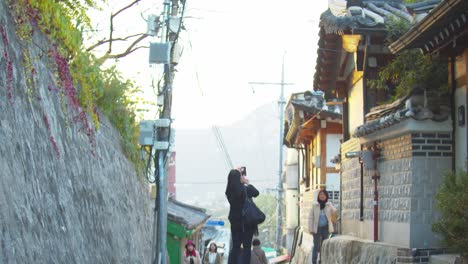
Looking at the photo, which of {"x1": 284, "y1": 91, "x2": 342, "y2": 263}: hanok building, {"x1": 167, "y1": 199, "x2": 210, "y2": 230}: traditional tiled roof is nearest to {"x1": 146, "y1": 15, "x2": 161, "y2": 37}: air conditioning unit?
{"x1": 284, "y1": 91, "x2": 342, "y2": 263}: hanok building

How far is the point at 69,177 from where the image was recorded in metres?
11.4

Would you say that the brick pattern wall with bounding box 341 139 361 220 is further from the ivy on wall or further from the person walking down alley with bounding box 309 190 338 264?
the ivy on wall

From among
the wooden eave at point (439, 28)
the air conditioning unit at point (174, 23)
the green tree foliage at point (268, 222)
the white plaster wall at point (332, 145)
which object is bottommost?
the green tree foliage at point (268, 222)

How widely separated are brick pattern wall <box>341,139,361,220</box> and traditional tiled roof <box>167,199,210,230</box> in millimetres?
10035

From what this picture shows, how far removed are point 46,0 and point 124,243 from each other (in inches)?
241

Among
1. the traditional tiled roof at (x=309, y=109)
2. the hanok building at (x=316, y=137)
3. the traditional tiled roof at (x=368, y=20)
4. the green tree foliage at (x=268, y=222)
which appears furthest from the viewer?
the green tree foliage at (x=268, y=222)

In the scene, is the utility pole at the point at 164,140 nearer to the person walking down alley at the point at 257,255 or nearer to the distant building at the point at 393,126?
the person walking down alley at the point at 257,255

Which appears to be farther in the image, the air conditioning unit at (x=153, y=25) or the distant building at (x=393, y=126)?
the air conditioning unit at (x=153, y=25)

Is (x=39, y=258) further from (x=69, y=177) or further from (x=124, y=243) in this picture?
(x=124, y=243)

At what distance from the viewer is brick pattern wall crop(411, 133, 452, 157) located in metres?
12.5

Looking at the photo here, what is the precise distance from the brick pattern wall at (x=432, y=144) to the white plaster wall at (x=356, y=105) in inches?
193

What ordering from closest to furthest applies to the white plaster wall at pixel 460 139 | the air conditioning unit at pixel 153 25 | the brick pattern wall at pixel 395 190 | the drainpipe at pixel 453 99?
the white plaster wall at pixel 460 139
the drainpipe at pixel 453 99
the brick pattern wall at pixel 395 190
the air conditioning unit at pixel 153 25

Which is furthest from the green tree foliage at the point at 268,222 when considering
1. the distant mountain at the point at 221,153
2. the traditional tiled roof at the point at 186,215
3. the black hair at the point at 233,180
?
the black hair at the point at 233,180

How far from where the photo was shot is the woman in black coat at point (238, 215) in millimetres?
12117
